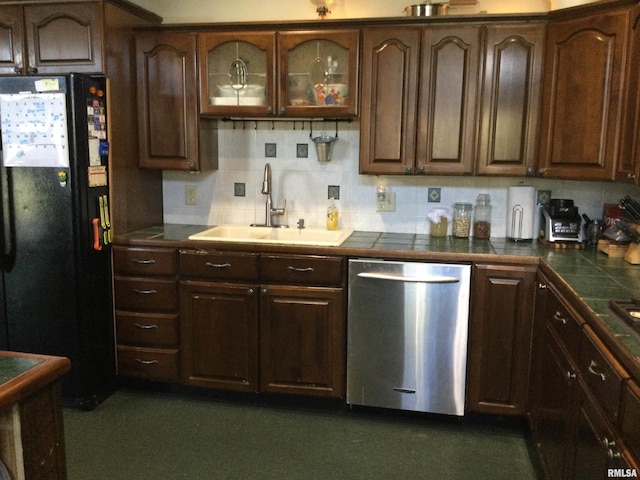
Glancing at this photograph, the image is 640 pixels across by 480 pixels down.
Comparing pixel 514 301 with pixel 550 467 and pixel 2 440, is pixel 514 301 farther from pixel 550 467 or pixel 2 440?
pixel 2 440

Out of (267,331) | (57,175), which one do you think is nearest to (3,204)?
(57,175)

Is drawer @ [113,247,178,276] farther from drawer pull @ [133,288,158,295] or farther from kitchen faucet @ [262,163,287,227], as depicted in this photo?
kitchen faucet @ [262,163,287,227]

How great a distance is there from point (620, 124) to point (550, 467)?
1541 millimetres

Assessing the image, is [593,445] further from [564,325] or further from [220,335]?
[220,335]

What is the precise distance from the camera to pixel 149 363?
3010 millimetres

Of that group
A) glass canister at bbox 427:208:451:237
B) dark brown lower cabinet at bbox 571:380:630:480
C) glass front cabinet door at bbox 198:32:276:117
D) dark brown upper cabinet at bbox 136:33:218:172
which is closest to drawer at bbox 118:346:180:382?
dark brown upper cabinet at bbox 136:33:218:172

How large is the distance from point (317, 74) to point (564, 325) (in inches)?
70.3

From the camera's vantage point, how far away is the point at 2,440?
1114mm

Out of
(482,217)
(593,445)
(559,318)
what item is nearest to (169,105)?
(482,217)

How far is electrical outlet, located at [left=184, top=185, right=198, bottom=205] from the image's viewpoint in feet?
11.4

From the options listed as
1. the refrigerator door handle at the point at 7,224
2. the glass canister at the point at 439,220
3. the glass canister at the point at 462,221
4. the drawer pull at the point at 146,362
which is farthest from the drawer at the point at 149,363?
the glass canister at the point at 462,221

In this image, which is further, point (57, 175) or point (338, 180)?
point (338, 180)

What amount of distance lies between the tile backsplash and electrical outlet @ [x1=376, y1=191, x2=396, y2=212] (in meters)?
0.02

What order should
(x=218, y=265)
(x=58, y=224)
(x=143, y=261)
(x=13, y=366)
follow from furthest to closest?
(x=143, y=261), (x=218, y=265), (x=58, y=224), (x=13, y=366)
